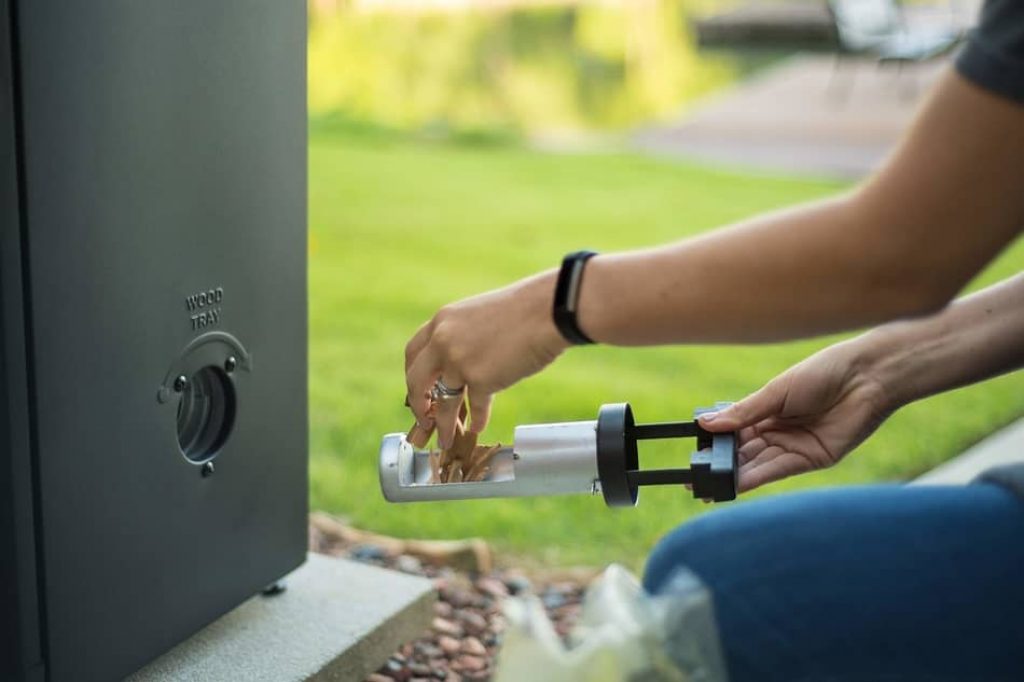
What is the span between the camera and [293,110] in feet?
6.71

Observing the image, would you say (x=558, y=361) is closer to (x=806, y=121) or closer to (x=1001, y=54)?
(x=1001, y=54)

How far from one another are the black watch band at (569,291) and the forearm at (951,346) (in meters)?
0.50

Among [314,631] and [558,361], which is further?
[558,361]

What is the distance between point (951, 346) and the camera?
167 centimetres

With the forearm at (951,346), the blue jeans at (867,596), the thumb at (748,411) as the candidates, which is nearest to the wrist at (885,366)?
the forearm at (951,346)

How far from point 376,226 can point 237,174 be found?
394 cm

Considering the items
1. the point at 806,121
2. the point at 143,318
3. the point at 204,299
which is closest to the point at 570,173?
the point at 806,121

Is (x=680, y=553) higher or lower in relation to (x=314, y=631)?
higher

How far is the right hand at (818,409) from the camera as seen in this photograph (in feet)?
5.57

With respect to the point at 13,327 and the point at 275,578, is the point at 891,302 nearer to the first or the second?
the point at 13,327

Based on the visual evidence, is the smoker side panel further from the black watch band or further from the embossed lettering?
the black watch band

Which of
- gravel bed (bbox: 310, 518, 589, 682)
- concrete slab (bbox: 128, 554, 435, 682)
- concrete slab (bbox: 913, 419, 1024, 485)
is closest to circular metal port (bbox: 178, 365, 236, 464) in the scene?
concrete slab (bbox: 128, 554, 435, 682)

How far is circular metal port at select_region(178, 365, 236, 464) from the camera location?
198cm

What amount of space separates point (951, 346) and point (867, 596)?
53 centimetres
